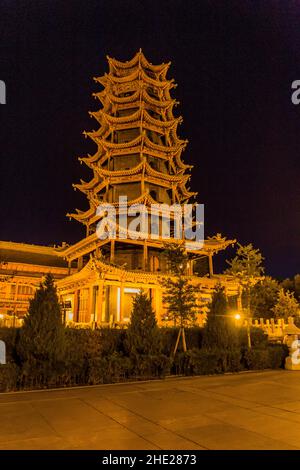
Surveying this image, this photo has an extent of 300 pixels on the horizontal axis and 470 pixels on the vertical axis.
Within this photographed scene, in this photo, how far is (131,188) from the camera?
99.9 feet

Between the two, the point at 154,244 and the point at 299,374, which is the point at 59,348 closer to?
the point at 299,374

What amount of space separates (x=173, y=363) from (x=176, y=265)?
179 inches

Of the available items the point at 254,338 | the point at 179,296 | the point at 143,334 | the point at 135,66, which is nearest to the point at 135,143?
the point at 135,66

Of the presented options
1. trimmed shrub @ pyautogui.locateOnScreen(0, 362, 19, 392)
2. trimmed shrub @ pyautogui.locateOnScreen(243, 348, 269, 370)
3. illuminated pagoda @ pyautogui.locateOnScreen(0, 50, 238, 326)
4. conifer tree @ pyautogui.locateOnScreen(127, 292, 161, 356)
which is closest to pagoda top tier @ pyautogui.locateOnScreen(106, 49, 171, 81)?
illuminated pagoda @ pyautogui.locateOnScreen(0, 50, 238, 326)

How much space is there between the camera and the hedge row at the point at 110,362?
10.7m

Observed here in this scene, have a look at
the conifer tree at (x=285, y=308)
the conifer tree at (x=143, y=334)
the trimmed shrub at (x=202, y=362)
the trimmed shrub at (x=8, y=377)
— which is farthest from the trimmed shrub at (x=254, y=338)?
the conifer tree at (x=285, y=308)

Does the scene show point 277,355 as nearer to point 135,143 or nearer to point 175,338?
point 175,338

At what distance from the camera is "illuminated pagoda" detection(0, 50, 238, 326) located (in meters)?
25.2

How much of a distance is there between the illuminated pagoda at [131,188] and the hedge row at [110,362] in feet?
31.0

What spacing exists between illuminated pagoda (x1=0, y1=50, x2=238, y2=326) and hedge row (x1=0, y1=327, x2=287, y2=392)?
946cm

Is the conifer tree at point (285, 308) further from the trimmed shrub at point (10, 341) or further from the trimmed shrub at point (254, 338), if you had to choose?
the trimmed shrub at point (10, 341)

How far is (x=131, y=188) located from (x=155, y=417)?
24.6 m
